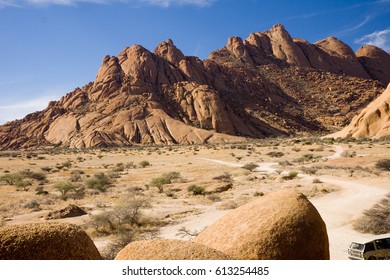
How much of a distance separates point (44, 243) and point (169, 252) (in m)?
1.49

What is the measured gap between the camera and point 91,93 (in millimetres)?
113562

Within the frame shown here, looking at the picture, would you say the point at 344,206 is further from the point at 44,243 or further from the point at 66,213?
the point at 44,243

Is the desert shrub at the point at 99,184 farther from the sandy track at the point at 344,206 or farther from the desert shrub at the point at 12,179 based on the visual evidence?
the sandy track at the point at 344,206

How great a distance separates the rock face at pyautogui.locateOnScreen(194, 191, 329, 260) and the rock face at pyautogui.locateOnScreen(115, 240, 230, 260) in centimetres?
182

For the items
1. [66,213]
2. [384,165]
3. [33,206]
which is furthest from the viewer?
[384,165]

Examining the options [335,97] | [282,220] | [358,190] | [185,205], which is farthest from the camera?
[335,97]

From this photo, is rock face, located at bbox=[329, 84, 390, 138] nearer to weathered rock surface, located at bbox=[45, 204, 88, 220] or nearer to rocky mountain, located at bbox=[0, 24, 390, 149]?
rocky mountain, located at bbox=[0, 24, 390, 149]

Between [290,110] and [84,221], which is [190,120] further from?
[84,221]

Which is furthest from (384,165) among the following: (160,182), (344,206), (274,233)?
(274,233)

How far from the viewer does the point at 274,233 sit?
5363 mm

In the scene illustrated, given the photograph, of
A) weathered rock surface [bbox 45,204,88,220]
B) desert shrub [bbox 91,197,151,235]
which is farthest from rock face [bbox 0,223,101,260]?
weathered rock surface [bbox 45,204,88,220]

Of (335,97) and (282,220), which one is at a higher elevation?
(335,97)
